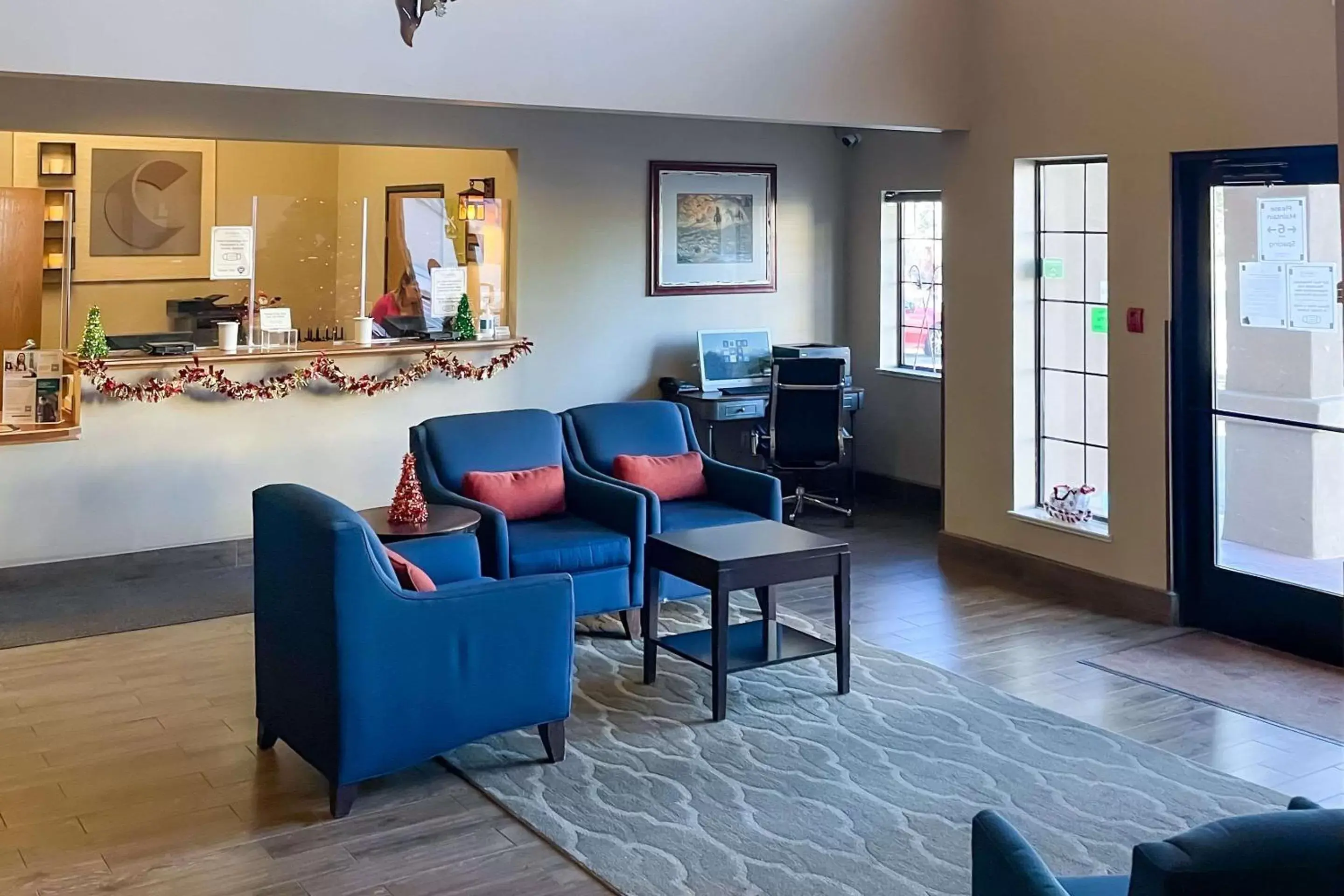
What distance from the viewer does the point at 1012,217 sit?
7012 millimetres

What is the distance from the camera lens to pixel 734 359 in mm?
8680

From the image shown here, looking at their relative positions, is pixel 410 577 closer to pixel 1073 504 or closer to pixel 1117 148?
pixel 1073 504

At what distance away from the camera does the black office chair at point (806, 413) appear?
8141 mm

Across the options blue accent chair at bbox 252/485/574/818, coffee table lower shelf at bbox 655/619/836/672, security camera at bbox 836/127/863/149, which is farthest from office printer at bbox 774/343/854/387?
blue accent chair at bbox 252/485/574/818

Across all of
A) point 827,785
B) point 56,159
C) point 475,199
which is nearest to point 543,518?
point 827,785

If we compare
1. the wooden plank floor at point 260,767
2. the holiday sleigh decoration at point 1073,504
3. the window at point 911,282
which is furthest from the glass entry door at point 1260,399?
the window at point 911,282

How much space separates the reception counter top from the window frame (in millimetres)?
2607

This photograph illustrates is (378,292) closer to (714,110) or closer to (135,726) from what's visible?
(714,110)

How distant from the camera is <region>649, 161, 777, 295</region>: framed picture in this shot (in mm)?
8539

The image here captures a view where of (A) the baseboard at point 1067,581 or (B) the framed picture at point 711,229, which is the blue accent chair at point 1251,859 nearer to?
(A) the baseboard at point 1067,581

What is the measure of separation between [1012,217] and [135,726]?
4720mm

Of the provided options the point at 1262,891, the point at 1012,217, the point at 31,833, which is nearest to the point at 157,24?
the point at 31,833

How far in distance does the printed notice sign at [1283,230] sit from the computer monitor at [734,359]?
11.5ft

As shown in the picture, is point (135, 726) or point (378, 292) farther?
point (378, 292)
